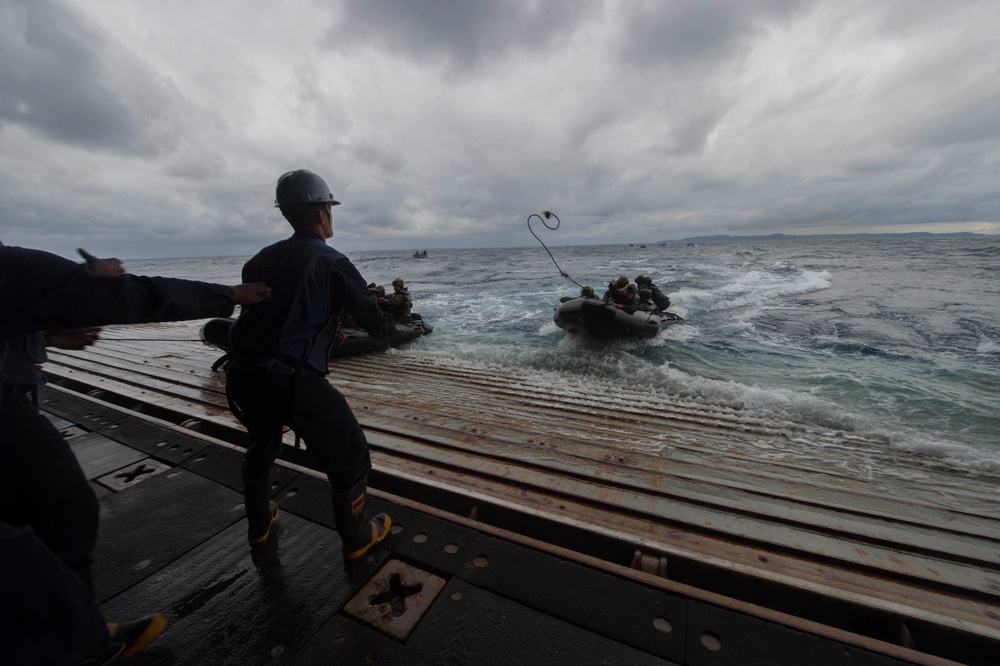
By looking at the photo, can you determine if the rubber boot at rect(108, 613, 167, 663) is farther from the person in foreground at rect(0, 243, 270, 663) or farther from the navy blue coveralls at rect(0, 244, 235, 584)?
the navy blue coveralls at rect(0, 244, 235, 584)

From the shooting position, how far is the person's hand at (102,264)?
143cm

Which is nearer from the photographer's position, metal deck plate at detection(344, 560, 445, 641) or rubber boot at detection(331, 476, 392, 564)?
metal deck plate at detection(344, 560, 445, 641)

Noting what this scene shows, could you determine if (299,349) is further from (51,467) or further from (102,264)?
(51,467)

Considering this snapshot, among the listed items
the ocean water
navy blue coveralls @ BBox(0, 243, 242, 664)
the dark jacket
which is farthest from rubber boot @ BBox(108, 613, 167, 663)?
the ocean water

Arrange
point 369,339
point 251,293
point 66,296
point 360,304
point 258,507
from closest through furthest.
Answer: point 66,296
point 251,293
point 360,304
point 258,507
point 369,339

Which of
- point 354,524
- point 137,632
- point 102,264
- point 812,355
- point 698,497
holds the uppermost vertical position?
point 102,264

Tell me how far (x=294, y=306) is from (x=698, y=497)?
9.36 feet

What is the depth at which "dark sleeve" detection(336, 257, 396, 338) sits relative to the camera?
1.92 m

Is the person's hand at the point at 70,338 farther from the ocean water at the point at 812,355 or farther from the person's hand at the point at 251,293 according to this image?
the ocean water at the point at 812,355

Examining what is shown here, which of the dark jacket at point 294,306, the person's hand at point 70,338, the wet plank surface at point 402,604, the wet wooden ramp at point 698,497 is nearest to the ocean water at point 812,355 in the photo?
the wet wooden ramp at point 698,497

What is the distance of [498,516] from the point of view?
2.48m

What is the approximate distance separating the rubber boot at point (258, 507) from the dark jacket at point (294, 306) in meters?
0.66

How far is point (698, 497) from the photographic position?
9.19 ft

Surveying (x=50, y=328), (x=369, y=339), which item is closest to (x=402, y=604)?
(x=50, y=328)
